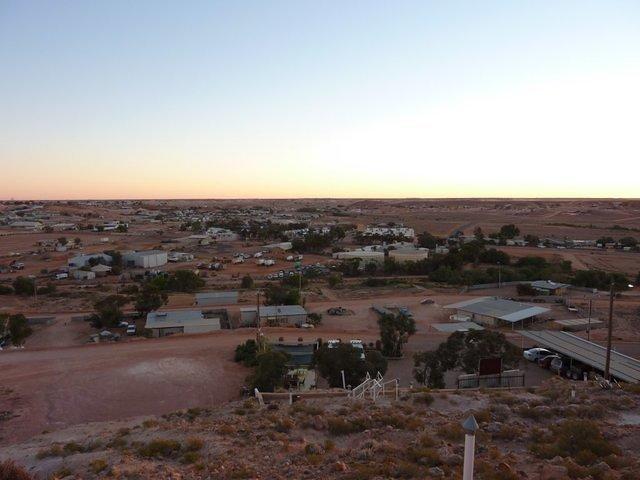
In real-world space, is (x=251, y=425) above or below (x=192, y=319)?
above

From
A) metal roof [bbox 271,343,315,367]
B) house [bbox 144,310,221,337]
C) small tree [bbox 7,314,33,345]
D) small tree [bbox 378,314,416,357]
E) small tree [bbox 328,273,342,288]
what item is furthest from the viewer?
small tree [bbox 328,273,342,288]

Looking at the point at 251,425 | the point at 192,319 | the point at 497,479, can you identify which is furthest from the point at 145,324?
the point at 497,479

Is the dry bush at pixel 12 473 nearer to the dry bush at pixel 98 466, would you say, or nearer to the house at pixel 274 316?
the dry bush at pixel 98 466

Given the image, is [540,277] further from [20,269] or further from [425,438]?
[20,269]

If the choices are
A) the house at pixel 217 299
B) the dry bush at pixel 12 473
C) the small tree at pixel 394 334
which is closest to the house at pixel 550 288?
the small tree at pixel 394 334

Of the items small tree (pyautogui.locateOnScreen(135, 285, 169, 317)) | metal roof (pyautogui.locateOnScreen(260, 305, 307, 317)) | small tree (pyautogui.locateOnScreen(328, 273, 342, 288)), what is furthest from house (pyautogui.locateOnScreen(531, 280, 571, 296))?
small tree (pyautogui.locateOnScreen(135, 285, 169, 317))

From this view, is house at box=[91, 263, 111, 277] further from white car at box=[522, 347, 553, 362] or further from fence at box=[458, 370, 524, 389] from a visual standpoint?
fence at box=[458, 370, 524, 389]
